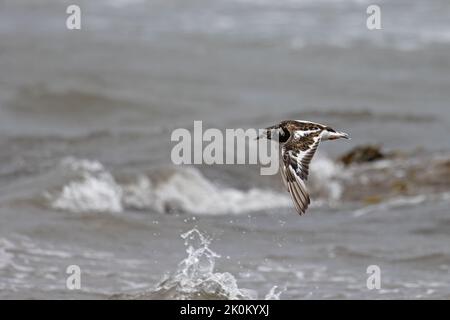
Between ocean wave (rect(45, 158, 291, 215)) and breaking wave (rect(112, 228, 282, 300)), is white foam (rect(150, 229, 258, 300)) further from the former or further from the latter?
ocean wave (rect(45, 158, 291, 215))

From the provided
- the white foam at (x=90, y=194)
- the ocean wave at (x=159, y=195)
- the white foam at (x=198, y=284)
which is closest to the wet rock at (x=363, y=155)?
the ocean wave at (x=159, y=195)

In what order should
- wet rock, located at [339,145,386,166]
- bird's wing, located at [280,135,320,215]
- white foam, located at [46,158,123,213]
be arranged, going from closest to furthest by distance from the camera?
bird's wing, located at [280,135,320,215] < white foam, located at [46,158,123,213] < wet rock, located at [339,145,386,166]

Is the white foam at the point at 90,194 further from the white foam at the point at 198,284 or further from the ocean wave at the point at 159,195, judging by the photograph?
the white foam at the point at 198,284

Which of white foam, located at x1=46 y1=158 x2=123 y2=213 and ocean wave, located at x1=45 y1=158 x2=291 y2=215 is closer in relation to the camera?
white foam, located at x1=46 y1=158 x2=123 y2=213

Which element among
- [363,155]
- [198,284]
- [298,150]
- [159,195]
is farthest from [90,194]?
[298,150]

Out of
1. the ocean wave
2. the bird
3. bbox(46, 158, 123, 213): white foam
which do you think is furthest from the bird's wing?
the ocean wave

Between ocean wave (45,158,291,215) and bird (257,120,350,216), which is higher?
ocean wave (45,158,291,215)
